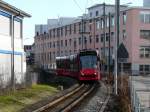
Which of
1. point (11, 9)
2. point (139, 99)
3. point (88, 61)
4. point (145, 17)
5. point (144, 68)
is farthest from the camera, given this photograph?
point (145, 17)

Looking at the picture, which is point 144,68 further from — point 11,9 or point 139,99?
point 139,99

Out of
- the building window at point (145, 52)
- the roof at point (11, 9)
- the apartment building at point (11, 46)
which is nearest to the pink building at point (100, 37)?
the building window at point (145, 52)

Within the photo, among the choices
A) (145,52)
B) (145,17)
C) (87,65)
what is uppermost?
(145,17)

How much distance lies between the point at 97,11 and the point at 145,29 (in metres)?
20.5

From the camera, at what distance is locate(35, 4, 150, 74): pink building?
3711 inches

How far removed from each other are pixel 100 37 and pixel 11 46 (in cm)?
6926

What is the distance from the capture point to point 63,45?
12419 centimetres

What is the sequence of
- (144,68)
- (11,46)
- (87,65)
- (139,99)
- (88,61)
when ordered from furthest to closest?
(144,68) < (87,65) < (88,61) < (11,46) < (139,99)

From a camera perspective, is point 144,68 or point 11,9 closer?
point 11,9

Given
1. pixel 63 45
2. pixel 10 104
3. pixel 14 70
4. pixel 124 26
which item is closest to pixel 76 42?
pixel 63 45

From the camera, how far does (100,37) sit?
346 ft

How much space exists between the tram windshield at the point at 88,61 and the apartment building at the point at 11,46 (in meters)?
9.67

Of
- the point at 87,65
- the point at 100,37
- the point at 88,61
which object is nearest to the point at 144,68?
the point at 100,37

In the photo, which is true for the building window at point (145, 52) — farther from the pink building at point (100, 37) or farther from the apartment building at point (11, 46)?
the apartment building at point (11, 46)
